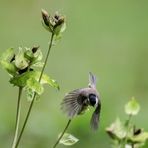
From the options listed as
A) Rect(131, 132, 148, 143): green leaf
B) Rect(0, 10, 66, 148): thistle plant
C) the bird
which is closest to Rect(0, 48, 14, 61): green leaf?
Rect(0, 10, 66, 148): thistle plant

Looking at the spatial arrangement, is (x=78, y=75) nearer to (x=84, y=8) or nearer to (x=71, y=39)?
(x=71, y=39)

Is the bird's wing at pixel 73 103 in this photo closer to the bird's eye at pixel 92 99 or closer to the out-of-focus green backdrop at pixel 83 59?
the bird's eye at pixel 92 99

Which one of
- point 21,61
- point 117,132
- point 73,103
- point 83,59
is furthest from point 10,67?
point 83,59

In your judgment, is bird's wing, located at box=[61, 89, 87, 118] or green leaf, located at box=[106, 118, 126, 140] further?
green leaf, located at box=[106, 118, 126, 140]

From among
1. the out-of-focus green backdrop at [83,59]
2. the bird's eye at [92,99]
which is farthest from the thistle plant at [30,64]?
the out-of-focus green backdrop at [83,59]

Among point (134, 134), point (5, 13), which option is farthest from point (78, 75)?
point (134, 134)

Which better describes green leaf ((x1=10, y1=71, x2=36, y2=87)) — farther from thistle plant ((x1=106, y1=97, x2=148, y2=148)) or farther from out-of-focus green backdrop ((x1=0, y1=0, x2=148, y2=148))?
out-of-focus green backdrop ((x1=0, y1=0, x2=148, y2=148))
